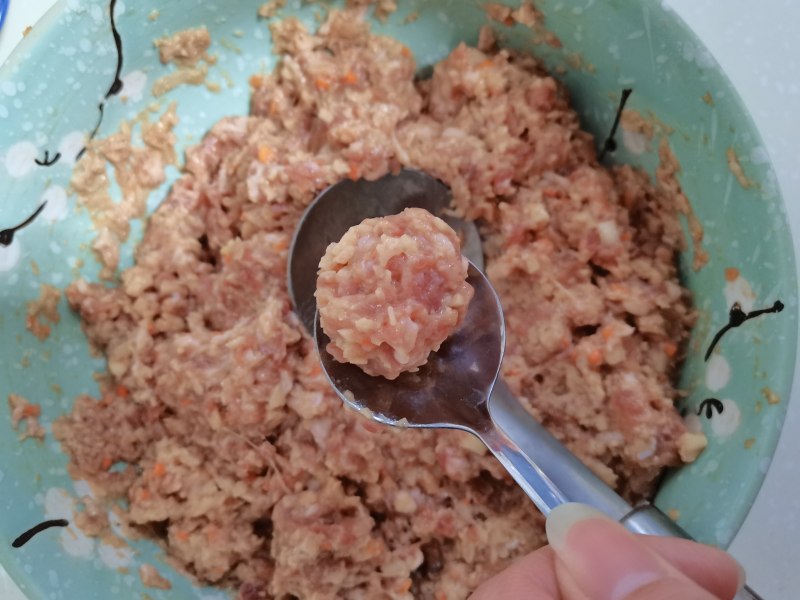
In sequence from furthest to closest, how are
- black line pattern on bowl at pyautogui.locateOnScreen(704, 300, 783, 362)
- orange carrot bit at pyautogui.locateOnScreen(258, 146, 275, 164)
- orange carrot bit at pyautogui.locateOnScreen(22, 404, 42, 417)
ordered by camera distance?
orange carrot bit at pyautogui.locateOnScreen(258, 146, 275, 164), orange carrot bit at pyautogui.locateOnScreen(22, 404, 42, 417), black line pattern on bowl at pyautogui.locateOnScreen(704, 300, 783, 362)

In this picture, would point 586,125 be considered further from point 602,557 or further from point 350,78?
point 602,557

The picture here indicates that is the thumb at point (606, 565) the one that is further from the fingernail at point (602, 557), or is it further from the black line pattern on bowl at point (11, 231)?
the black line pattern on bowl at point (11, 231)

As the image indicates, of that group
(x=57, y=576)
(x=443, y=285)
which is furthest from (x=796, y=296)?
(x=57, y=576)

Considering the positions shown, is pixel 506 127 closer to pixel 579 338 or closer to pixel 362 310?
pixel 579 338

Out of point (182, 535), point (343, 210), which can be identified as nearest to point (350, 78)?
point (343, 210)

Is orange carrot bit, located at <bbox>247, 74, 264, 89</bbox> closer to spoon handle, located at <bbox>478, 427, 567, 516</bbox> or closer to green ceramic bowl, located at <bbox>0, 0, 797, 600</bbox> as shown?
green ceramic bowl, located at <bbox>0, 0, 797, 600</bbox>

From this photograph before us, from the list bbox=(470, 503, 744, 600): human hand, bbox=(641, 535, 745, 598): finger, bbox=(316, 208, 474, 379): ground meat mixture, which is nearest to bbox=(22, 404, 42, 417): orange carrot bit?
bbox=(316, 208, 474, 379): ground meat mixture

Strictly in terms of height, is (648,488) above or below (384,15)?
below
